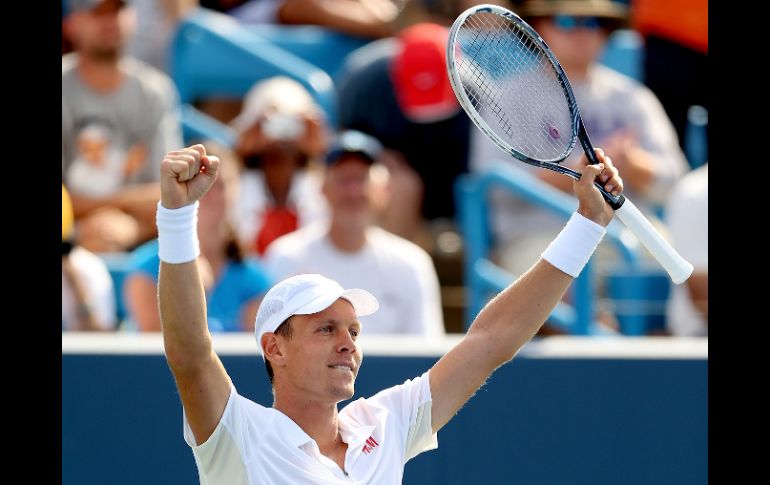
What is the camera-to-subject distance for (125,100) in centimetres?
713

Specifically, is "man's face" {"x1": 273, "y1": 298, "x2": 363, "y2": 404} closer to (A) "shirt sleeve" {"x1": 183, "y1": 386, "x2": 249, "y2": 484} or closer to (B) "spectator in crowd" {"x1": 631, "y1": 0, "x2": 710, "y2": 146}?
(A) "shirt sleeve" {"x1": 183, "y1": 386, "x2": 249, "y2": 484}

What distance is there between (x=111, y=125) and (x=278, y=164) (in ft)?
2.78

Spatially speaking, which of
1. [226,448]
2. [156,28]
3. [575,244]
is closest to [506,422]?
[575,244]

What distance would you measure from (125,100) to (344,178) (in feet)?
4.67

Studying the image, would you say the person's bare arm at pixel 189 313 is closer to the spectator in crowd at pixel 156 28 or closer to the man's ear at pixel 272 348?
the man's ear at pixel 272 348

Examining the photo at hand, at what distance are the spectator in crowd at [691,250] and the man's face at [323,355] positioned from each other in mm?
2774

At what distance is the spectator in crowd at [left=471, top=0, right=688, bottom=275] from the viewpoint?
6.89 metres

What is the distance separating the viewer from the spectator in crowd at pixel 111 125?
686 centimetres

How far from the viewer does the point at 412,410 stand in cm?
373

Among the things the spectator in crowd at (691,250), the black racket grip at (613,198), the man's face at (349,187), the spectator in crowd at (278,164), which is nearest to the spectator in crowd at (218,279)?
the man's face at (349,187)

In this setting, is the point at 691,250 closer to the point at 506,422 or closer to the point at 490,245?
the point at 490,245

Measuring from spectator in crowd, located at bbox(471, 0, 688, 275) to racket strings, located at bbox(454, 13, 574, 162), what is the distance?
2867 mm
